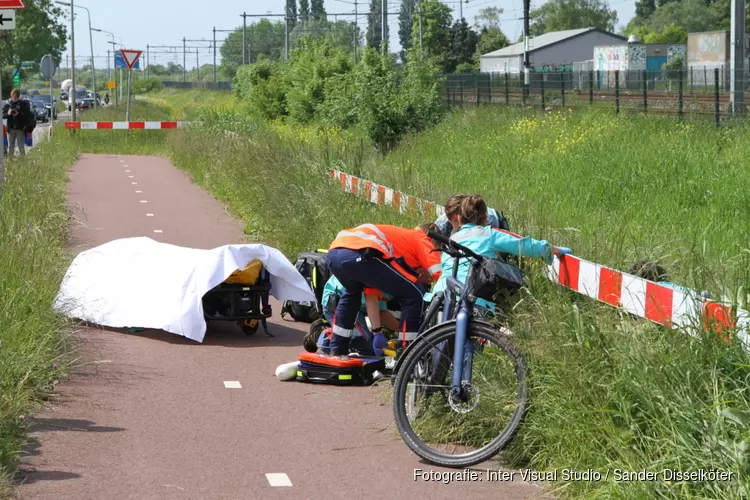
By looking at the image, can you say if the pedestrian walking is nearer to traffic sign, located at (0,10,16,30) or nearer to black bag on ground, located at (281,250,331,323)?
traffic sign, located at (0,10,16,30)

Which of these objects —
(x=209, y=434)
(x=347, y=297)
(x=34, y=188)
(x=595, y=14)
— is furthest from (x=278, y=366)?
(x=595, y=14)

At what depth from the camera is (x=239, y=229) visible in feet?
53.8

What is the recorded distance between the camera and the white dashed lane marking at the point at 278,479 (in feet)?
18.7

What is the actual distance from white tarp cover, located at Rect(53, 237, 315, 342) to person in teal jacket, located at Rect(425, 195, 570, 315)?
2.76 metres

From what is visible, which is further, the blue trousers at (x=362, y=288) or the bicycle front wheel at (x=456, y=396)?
the blue trousers at (x=362, y=288)

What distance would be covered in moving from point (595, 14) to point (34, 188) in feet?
505

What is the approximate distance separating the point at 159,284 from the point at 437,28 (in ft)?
357

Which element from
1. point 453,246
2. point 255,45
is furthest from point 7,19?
point 255,45

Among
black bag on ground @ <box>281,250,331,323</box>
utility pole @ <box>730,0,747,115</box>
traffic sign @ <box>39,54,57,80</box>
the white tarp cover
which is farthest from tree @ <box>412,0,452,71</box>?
the white tarp cover

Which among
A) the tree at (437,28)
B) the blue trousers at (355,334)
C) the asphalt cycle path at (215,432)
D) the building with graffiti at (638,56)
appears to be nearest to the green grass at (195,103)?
the tree at (437,28)

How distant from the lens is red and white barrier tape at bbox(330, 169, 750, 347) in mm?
5289

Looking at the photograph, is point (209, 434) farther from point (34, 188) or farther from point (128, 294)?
point (34, 188)

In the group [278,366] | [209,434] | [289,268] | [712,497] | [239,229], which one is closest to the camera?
[712,497]

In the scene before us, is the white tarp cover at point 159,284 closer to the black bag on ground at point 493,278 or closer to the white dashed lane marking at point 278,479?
the black bag on ground at point 493,278
